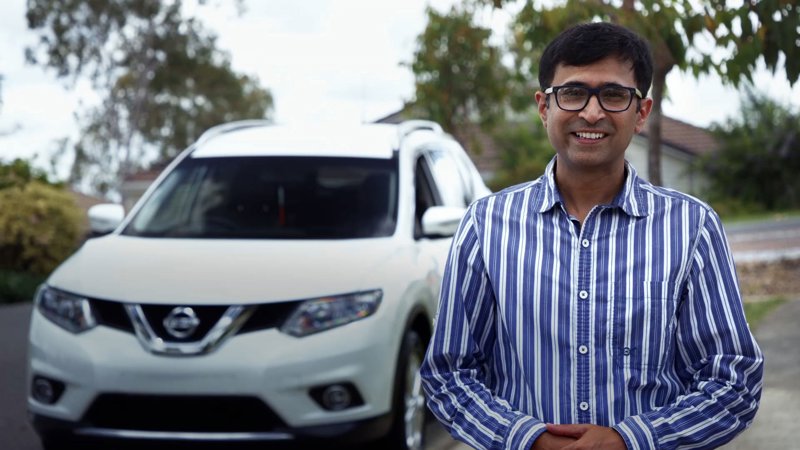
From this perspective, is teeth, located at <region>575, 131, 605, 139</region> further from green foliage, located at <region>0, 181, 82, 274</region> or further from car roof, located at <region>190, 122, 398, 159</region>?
green foliage, located at <region>0, 181, 82, 274</region>

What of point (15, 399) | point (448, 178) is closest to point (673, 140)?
point (448, 178)

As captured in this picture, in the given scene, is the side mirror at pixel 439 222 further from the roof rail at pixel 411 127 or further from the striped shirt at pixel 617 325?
the striped shirt at pixel 617 325

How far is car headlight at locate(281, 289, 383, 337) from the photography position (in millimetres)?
5621

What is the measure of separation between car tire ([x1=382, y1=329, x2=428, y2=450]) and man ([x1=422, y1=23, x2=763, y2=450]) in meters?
3.26

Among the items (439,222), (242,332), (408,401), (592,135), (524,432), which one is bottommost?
(408,401)

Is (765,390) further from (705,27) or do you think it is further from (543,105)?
(543,105)

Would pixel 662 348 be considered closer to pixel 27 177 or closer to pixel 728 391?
pixel 728 391

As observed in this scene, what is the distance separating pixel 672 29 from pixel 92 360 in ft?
10.7

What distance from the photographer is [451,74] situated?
30.4 m

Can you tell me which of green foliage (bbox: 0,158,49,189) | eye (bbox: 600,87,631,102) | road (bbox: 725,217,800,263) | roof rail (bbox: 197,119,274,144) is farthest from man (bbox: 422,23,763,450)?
green foliage (bbox: 0,158,49,189)

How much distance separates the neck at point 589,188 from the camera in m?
2.61

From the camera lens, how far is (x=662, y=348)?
2482mm

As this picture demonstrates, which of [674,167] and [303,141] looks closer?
[303,141]

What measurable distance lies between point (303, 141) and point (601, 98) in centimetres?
487
